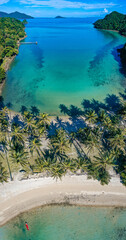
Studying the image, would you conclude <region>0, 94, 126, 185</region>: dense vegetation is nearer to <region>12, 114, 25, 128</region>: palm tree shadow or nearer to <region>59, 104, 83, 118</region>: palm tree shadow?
<region>12, 114, 25, 128</region>: palm tree shadow

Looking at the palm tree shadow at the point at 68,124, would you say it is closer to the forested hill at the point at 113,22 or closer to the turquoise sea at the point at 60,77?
the turquoise sea at the point at 60,77

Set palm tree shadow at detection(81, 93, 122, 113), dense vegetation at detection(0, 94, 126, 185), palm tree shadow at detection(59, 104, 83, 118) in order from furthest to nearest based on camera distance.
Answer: palm tree shadow at detection(81, 93, 122, 113) < palm tree shadow at detection(59, 104, 83, 118) < dense vegetation at detection(0, 94, 126, 185)

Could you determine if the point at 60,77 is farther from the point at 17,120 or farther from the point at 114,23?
the point at 114,23

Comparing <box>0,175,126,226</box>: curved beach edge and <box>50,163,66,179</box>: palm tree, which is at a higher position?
<box>50,163,66,179</box>: palm tree

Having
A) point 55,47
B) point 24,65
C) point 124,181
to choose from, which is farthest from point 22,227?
point 55,47

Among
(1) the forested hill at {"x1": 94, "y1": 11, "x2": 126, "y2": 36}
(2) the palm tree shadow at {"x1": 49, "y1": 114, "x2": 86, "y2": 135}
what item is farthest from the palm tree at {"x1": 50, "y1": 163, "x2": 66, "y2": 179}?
(1) the forested hill at {"x1": 94, "y1": 11, "x2": 126, "y2": 36}

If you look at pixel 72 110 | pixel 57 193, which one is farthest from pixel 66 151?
pixel 72 110
